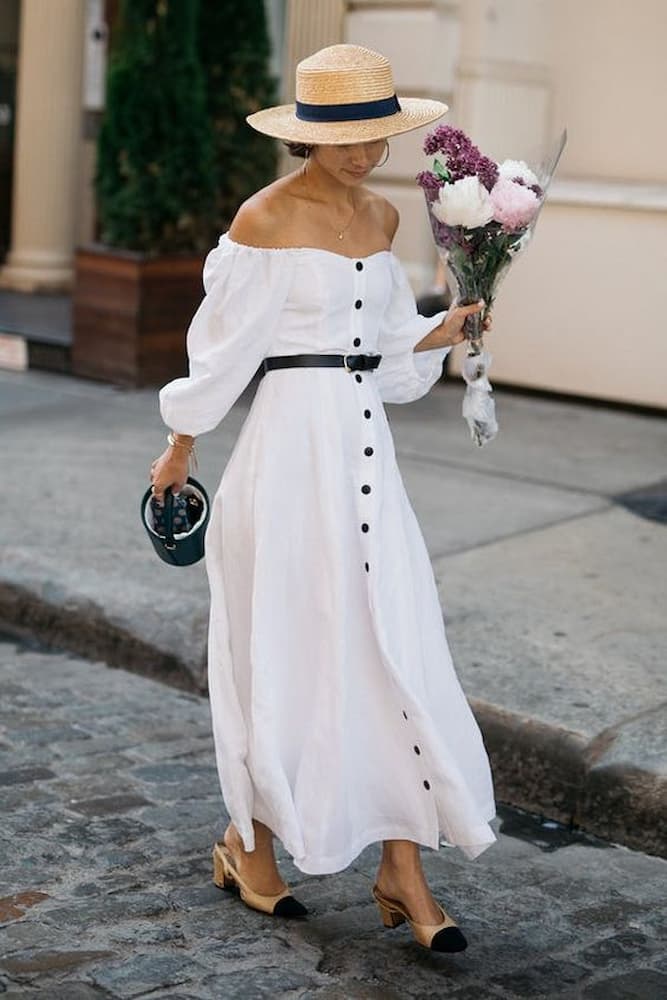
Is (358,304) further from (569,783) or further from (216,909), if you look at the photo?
(569,783)

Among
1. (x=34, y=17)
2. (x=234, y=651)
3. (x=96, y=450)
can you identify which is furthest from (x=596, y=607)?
(x=34, y=17)

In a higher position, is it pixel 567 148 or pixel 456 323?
pixel 456 323

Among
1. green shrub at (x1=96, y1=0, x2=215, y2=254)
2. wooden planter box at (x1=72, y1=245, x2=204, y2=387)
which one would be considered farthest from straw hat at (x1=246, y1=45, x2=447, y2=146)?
green shrub at (x1=96, y1=0, x2=215, y2=254)

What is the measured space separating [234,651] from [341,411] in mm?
582

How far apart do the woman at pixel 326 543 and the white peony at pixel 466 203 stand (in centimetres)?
18

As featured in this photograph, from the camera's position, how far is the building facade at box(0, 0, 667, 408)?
922cm

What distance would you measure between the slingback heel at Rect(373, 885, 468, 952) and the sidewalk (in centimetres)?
91

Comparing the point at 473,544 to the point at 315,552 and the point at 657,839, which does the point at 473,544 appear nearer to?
the point at 657,839

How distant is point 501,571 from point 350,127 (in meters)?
2.88

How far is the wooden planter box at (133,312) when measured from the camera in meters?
9.45

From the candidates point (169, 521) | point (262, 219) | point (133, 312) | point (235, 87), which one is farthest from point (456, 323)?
point (235, 87)

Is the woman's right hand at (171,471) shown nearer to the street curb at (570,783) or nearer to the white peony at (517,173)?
the white peony at (517,173)

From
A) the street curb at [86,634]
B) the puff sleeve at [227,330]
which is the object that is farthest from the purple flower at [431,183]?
the street curb at [86,634]

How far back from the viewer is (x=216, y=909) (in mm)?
4055
